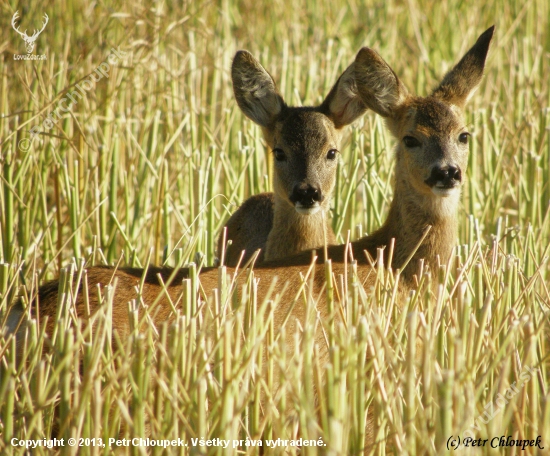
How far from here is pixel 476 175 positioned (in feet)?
20.9

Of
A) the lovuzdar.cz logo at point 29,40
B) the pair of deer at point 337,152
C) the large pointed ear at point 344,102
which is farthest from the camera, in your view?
the lovuzdar.cz logo at point 29,40

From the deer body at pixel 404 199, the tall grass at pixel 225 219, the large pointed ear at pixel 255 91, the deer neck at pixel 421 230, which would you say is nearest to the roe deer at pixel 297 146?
the large pointed ear at pixel 255 91

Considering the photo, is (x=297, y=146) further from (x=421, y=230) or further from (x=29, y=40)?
(x=29, y=40)

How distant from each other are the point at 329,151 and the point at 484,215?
1.26 meters

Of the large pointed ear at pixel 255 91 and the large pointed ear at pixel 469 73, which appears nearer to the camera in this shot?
the large pointed ear at pixel 469 73

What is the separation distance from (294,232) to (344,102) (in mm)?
948

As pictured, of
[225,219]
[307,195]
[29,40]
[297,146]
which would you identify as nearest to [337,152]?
[297,146]

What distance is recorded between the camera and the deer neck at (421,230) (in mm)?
4137

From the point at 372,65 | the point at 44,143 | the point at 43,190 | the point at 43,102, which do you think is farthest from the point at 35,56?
the point at 372,65

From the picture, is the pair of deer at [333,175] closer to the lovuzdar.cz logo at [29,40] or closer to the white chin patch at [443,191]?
the white chin patch at [443,191]

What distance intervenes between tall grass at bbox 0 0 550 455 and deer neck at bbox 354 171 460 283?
150 mm

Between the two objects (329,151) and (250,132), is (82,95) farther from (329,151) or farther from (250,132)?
(329,151)

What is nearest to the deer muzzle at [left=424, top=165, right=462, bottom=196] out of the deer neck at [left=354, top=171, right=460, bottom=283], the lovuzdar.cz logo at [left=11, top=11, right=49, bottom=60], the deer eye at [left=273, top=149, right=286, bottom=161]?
the deer neck at [left=354, top=171, right=460, bottom=283]

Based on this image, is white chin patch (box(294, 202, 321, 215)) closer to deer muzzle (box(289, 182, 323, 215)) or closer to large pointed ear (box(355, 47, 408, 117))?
deer muzzle (box(289, 182, 323, 215))
